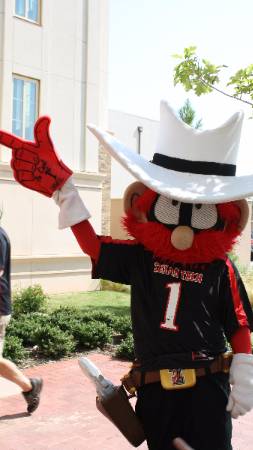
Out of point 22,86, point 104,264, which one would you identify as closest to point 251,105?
point 104,264

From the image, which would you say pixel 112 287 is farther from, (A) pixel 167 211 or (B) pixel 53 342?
(A) pixel 167 211

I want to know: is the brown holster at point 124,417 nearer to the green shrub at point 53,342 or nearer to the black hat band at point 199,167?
the black hat band at point 199,167

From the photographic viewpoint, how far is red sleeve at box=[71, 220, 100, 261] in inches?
114

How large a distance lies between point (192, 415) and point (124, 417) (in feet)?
1.07

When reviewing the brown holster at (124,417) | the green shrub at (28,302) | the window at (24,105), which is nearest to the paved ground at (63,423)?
the brown holster at (124,417)

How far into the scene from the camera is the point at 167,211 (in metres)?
2.83

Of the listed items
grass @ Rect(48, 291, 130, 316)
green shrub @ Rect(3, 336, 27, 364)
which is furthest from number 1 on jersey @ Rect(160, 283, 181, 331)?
grass @ Rect(48, 291, 130, 316)

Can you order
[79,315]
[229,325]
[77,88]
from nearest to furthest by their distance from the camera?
[229,325] → [79,315] → [77,88]

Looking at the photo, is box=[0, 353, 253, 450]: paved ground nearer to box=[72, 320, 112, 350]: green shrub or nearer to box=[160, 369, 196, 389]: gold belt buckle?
box=[72, 320, 112, 350]: green shrub

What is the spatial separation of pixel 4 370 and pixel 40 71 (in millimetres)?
8382

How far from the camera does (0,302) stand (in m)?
4.73

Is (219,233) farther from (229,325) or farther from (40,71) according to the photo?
(40,71)

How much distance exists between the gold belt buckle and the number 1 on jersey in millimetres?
198

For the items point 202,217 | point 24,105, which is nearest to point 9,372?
point 202,217
